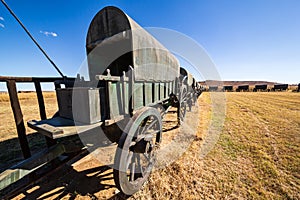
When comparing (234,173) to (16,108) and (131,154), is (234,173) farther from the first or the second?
(16,108)

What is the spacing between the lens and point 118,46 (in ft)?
9.20

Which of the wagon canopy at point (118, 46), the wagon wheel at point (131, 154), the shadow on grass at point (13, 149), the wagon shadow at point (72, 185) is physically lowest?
the wagon shadow at point (72, 185)

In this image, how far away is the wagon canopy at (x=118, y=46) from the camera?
8.45 ft

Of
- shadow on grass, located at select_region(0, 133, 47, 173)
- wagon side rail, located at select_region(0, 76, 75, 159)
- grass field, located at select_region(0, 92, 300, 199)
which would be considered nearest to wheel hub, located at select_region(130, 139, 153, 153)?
grass field, located at select_region(0, 92, 300, 199)

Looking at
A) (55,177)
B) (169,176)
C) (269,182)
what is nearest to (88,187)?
(55,177)

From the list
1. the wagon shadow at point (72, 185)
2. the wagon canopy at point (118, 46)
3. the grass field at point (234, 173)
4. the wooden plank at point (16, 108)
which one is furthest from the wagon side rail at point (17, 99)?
the grass field at point (234, 173)

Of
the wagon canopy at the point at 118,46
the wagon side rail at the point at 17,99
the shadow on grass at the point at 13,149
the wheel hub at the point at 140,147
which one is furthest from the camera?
the shadow on grass at the point at 13,149

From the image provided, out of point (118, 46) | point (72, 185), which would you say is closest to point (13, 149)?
point (72, 185)

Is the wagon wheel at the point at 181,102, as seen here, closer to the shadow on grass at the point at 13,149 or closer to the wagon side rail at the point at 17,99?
the wagon side rail at the point at 17,99

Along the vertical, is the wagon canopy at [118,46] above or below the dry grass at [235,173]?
above

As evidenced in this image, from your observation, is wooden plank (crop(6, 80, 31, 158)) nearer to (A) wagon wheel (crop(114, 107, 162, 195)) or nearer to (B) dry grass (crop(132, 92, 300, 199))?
(A) wagon wheel (crop(114, 107, 162, 195))

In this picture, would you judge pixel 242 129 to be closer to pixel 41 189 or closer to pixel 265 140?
pixel 265 140

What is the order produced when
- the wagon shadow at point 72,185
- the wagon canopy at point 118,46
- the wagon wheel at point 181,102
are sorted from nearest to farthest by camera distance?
the wagon shadow at point 72,185, the wagon canopy at point 118,46, the wagon wheel at point 181,102

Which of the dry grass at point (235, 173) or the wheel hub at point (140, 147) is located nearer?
the wheel hub at point (140, 147)
